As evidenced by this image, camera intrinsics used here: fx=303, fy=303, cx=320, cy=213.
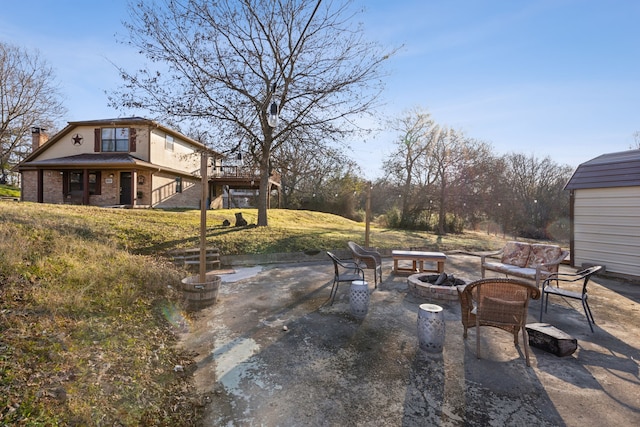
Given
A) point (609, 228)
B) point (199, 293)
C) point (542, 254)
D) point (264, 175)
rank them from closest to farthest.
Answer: point (199, 293)
point (542, 254)
point (609, 228)
point (264, 175)

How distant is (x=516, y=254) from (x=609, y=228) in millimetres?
3676

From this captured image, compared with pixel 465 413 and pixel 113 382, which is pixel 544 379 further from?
pixel 113 382

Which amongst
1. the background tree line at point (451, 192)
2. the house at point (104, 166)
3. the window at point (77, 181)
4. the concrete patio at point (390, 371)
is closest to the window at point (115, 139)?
the house at point (104, 166)

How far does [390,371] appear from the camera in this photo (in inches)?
123

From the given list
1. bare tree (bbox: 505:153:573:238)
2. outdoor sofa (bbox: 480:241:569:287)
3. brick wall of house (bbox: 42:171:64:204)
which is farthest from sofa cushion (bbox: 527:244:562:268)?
brick wall of house (bbox: 42:171:64:204)

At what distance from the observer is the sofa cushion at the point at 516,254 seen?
21.8 ft

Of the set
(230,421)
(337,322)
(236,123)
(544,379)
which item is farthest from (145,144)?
(544,379)

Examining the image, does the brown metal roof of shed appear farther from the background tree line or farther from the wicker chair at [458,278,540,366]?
the background tree line

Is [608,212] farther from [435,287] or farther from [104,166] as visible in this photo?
[104,166]

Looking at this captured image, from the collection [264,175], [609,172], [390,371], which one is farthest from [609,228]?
[264,175]

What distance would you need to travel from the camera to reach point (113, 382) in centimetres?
263

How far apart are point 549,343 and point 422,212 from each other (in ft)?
58.9

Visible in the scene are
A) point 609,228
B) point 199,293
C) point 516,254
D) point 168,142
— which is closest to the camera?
point 199,293

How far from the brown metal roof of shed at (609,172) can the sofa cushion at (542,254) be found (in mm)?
3673
